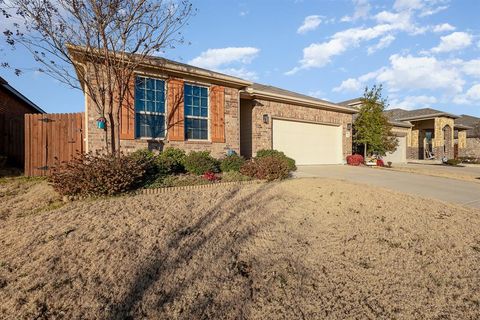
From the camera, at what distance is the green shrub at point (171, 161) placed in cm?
778

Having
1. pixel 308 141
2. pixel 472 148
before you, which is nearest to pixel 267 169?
pixel 308 141

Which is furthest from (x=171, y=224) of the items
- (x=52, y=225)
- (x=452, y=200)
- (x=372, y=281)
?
(x=452, y=200)

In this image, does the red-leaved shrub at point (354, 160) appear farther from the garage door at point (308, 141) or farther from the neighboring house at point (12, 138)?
the neighboring house at point (12, 138)

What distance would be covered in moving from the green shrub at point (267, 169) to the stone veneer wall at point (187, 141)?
2114 millimetres

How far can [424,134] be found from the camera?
25172 millimetres

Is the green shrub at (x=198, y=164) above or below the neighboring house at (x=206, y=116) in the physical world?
below

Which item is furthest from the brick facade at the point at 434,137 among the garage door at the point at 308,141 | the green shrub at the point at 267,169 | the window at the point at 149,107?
the window at the point at 149,107

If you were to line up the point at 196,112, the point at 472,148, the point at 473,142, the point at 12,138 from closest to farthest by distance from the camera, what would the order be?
the point at 196,112
the point at 12,138
the point at 472,148
the point at 473,142

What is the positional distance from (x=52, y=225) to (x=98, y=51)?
521 centimetres

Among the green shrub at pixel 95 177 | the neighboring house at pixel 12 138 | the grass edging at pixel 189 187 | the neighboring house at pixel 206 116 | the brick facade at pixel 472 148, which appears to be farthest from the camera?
the brick facade at pixel 472 148

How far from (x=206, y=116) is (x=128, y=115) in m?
2.84

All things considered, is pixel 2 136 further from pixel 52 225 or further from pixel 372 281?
pixel 372 281

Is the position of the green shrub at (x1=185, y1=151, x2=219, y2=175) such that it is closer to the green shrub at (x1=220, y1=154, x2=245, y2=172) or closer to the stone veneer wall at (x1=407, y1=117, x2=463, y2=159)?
the green shrub at (x1=220, y1=154, x2=245, y2=172)

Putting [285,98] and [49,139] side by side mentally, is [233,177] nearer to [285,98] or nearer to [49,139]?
[49,139]
